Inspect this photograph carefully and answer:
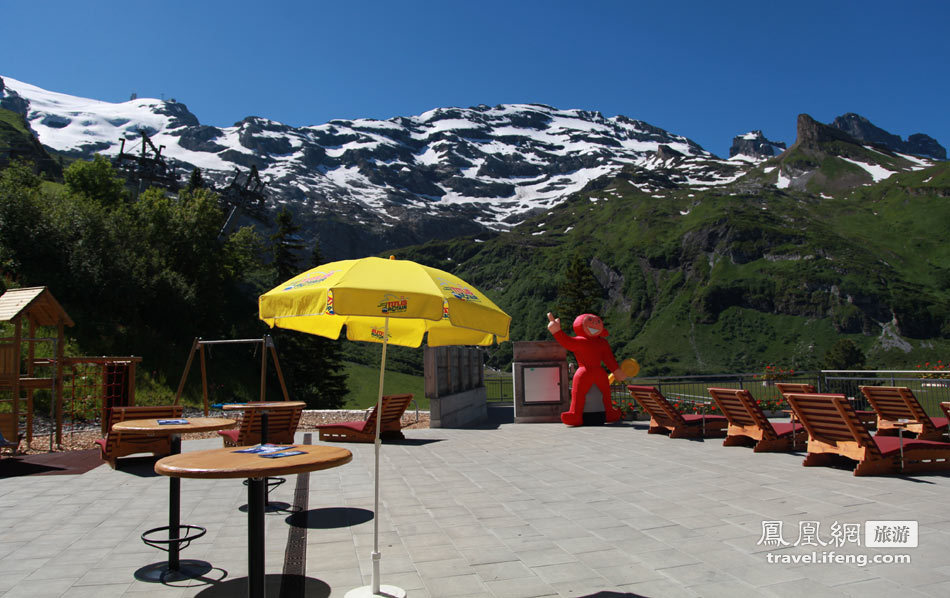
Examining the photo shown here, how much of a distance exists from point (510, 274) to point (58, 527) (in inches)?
4207

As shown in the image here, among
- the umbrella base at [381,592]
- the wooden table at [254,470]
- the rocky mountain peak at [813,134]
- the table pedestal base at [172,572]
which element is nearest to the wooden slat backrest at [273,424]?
the table pedestal base at [172,572]

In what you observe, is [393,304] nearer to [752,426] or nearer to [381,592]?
[381,592]

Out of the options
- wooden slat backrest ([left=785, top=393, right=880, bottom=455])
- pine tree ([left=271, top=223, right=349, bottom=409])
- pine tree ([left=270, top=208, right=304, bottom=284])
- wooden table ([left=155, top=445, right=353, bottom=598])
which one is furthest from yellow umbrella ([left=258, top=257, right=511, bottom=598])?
pine tree ([left=270, top=208, right=304, bottom=284])

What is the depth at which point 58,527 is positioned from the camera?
217 inches

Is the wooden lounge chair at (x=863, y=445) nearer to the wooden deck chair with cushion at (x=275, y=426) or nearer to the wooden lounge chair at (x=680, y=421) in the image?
the wooden lounge chair at (x=680, y=421)

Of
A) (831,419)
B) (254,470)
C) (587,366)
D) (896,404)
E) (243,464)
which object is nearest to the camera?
(254,470)

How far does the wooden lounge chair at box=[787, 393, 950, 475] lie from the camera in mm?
7133

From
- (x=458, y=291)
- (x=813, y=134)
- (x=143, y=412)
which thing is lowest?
(x=143, y=412)

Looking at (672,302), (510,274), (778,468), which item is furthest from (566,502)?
(510,274)

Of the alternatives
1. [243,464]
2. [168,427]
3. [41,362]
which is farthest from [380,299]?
[41,362]

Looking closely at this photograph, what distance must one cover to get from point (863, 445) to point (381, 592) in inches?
242

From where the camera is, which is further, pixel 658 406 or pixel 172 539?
pixel 658 406

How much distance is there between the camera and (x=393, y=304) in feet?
13.7

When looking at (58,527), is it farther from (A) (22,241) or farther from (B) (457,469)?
(A) (22,241)
